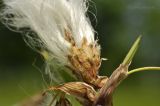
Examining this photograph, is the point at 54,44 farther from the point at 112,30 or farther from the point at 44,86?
the point at 112,30

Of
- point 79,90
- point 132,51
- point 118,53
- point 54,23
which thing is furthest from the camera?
point 118,53

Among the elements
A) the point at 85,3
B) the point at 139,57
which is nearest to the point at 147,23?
the point at 139,57

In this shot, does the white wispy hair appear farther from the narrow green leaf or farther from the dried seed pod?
the narrow green leaf

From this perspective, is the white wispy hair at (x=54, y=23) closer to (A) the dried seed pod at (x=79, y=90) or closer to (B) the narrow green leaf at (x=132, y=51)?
(A) the dried seed pod at (x=79, y=90)

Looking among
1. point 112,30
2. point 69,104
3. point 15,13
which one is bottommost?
point 112,30

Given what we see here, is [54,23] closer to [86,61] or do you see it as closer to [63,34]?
[63,34]

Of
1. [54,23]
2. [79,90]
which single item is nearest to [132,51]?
[79,90]
